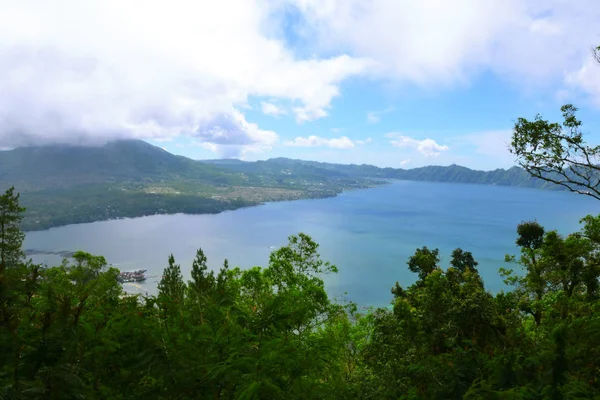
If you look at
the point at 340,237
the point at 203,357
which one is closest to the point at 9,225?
the point at 203,357

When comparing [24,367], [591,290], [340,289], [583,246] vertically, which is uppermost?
[24,367]

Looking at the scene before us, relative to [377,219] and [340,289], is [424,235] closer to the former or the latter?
[377,219]

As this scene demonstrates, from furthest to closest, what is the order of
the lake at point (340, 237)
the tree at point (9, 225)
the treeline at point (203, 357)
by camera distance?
the lake at point (340, 237) → the tree at point (9, 225) → the treeline at point (203, 357)

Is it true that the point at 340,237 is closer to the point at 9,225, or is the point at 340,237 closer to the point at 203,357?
the point at 9,225

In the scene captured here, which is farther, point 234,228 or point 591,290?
point 234,228

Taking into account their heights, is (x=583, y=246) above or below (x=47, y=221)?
above

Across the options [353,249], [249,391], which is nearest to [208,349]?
[249,391]

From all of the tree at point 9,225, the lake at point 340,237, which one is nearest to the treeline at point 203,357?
the tree at point 9,225

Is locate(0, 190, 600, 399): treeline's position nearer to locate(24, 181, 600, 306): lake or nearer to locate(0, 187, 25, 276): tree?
locate(0, 187, 25, 276): tree

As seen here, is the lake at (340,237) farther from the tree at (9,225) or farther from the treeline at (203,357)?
the treeline at (203,357)
